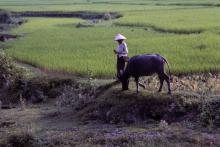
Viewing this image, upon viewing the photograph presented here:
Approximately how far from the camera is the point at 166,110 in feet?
28.9

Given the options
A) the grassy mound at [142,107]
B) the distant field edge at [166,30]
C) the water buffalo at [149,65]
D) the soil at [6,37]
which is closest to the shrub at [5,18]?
the soil at [6,37]

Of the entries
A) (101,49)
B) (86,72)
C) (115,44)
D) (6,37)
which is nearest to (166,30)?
(115,44)

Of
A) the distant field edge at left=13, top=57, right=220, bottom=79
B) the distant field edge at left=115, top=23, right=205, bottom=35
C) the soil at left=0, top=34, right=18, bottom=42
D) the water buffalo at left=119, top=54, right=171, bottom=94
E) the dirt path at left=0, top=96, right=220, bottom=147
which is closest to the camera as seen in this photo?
the dirt path at left=0, top=96, right=220, bottom=147

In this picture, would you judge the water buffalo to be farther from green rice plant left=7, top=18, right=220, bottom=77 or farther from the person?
green rice plant left=7, top=18, right=220, bottom=77

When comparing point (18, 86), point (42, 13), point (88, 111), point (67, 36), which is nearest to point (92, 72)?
point (18, 86)

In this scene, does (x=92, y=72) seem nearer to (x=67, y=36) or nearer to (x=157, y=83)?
(x=157, y=83)

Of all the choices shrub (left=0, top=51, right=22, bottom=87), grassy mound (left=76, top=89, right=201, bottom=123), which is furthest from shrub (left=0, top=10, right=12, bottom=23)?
grassy mound (left=76, top=89, right=201, bottom=123)

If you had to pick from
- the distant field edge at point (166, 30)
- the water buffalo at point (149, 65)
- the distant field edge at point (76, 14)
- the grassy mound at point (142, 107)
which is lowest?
the distant field edge at point (76, 14)

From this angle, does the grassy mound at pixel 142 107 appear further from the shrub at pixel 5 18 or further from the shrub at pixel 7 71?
the shrub at pixel 5 18

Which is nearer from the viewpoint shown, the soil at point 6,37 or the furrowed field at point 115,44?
the furrowed field at point 115,44

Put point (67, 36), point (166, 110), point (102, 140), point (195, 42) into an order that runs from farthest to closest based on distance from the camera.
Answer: point (67, 36) < point (195, 42) < point (166, 110) < point (102, 140)

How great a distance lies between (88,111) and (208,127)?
257 centimetres

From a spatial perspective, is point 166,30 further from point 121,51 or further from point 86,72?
point 121,51

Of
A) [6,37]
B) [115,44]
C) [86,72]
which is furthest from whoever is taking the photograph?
[6,37]
